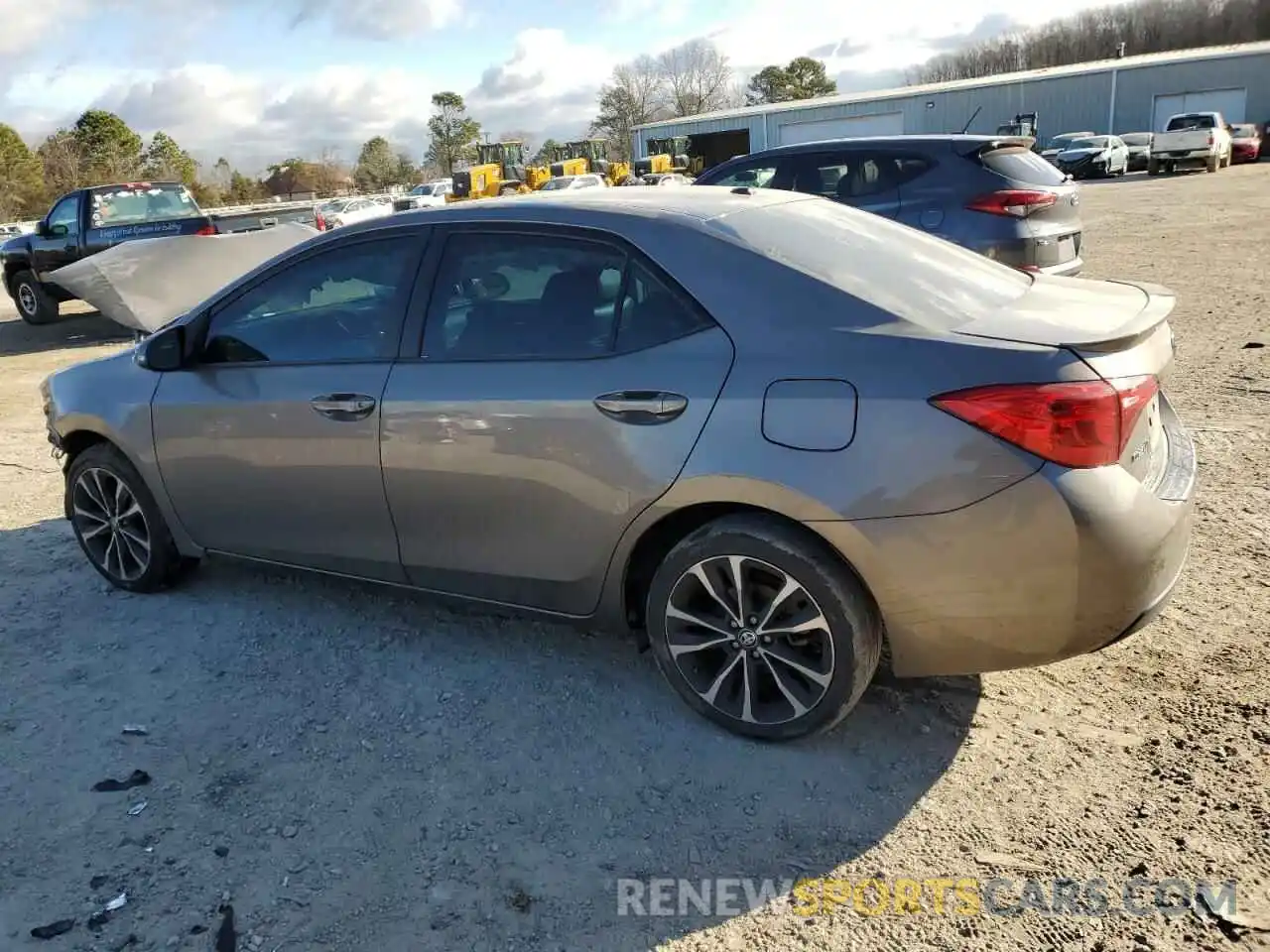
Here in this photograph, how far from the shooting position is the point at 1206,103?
46312 mm

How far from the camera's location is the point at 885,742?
313 cm

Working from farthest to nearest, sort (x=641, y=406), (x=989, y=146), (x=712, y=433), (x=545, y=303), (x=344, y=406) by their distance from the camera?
(x=989, y=146)
(x=344, y=406)
(x=545, y=303)
(x=641, y=406)
(x=712, y=433)

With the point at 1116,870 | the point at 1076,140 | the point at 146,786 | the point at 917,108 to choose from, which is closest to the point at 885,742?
the point at 1116,870

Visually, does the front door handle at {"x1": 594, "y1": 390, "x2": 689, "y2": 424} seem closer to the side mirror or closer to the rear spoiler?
the side mirror

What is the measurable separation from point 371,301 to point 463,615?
4.47 feet

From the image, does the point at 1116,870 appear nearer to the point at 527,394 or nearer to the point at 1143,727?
the point at 1143,727

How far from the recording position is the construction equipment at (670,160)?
46.1 metres

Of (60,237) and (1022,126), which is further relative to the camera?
(1022,126)

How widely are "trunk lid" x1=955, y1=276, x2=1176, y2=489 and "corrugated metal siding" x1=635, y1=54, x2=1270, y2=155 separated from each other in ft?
168

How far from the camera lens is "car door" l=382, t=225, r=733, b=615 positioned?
3.04 meters

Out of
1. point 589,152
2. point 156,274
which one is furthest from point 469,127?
point 156,274

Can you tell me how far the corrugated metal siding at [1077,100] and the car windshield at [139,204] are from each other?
144 feet

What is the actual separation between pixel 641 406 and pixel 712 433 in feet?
0.85

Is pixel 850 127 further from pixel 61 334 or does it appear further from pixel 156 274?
pixel 156 274
